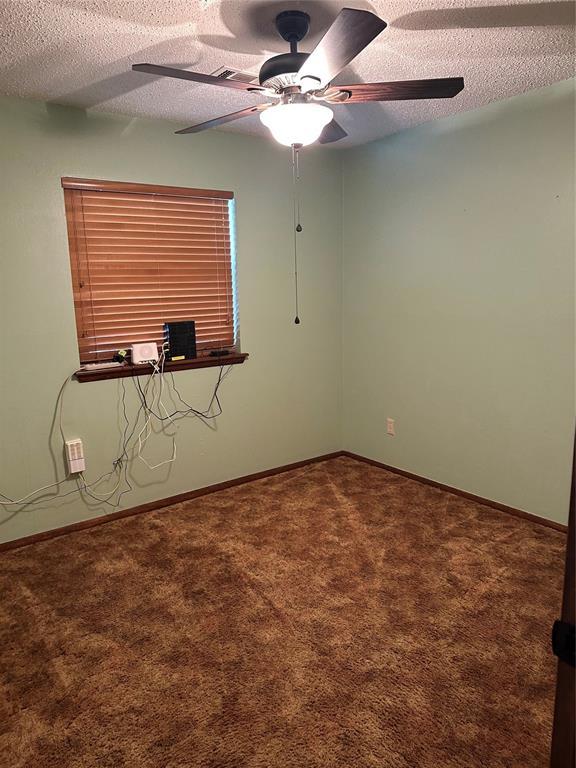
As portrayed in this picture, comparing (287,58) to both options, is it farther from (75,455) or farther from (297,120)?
(75,455)

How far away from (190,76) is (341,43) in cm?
54

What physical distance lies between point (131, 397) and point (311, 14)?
2.21 metres

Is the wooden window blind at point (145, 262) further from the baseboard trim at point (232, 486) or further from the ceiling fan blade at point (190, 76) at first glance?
the ceiling fan blade at point (190, 76)

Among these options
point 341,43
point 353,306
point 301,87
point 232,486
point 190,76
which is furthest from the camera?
point 353,306

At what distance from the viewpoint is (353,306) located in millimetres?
3955

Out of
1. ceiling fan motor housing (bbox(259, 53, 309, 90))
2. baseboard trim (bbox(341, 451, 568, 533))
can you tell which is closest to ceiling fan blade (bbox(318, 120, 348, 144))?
ceiling fan motor housing (bbox(259, 53, 309, 90))

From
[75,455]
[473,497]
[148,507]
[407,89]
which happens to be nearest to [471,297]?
[473,497]

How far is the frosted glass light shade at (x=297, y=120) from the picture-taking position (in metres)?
1.81

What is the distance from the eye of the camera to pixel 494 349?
306 centimetres

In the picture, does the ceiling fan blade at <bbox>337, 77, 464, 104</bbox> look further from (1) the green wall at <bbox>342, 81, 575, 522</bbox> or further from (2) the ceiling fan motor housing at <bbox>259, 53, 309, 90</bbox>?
(1) the green wall at <bbox>342, 81, 575, 522</bbox>

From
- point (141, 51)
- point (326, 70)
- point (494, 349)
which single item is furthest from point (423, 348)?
point (141, 51)

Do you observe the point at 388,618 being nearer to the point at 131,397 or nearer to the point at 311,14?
the point at 131,397

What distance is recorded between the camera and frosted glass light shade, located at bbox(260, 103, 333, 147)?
1809 millimetres

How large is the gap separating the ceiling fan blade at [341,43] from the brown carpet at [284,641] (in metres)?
2.10
